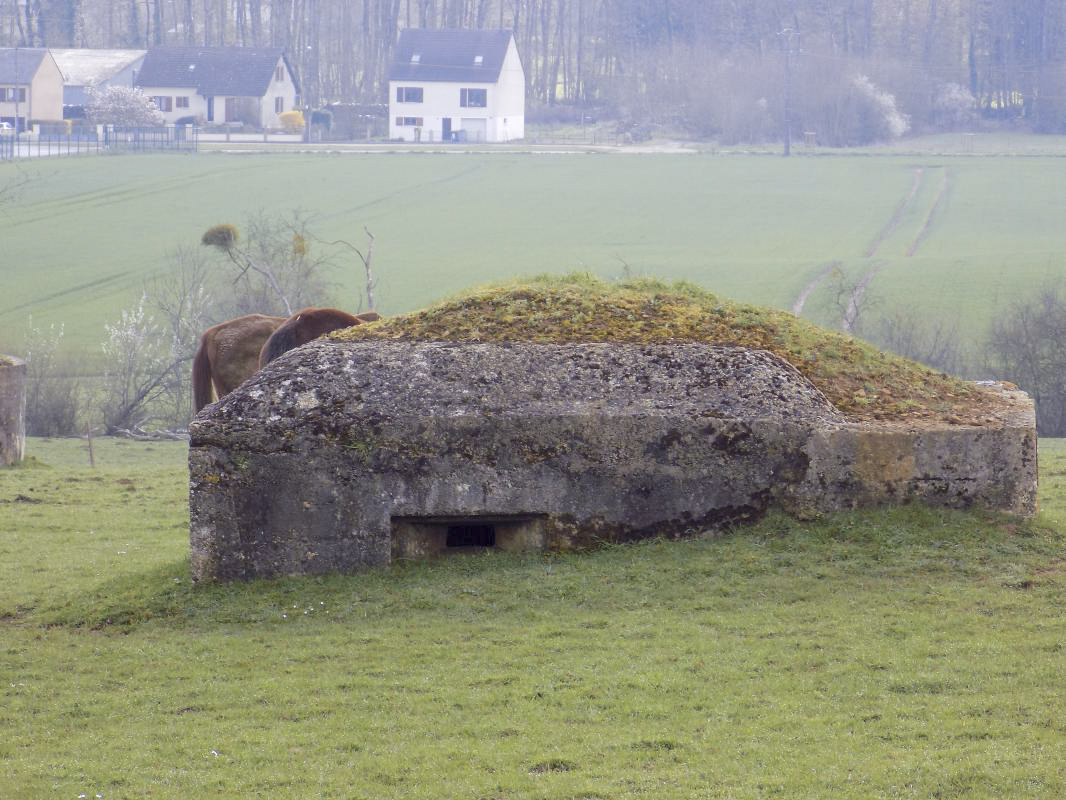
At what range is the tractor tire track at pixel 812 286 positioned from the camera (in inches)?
1458

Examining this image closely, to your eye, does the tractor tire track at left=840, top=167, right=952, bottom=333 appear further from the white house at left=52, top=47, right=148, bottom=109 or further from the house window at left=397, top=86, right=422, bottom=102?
the white house at left=52, top=47, right=148, bottom=109

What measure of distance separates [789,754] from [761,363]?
407cm

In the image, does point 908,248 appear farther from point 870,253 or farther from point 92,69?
point 92,69

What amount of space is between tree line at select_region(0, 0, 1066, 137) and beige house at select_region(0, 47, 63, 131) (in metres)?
20.8

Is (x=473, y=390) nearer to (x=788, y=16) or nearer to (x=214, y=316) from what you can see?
(x=214, y=316)

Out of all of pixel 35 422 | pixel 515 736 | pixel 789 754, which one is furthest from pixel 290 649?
pixel 35 422

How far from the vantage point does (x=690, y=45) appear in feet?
353

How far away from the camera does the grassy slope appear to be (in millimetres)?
5742

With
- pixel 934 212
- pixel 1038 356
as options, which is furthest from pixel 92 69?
pixel 1038 356

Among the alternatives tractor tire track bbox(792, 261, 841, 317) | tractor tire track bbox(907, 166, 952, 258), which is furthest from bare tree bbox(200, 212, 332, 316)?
tractor tire track bbox(907, 166, 952, 258)

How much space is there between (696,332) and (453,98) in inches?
3389

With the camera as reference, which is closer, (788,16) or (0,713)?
(0,713)

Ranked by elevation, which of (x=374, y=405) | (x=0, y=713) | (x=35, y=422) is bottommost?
(x=35, y=422)

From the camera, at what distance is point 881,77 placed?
93.6m
